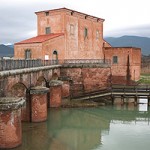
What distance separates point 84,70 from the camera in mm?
27953

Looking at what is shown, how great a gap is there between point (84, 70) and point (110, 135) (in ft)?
38.3

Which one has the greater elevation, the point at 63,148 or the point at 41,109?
the point at 41,109

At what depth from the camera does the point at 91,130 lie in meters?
18.5

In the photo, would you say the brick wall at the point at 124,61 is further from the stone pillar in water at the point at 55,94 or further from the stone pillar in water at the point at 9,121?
the stone pillar in water at the point at 9,121

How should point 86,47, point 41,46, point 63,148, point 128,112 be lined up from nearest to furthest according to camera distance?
point 63,148, point 128,112, point 41,46, point 86,47

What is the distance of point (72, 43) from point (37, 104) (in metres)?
14.8

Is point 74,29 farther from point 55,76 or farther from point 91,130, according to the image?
point 91,130

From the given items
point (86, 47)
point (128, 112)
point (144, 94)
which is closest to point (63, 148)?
point (128, 112)


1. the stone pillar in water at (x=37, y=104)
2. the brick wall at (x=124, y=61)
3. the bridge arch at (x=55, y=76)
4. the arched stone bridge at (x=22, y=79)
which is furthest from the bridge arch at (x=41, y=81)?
the brick wall at (x=124, y=61)

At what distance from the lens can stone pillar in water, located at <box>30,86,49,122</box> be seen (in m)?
18.7

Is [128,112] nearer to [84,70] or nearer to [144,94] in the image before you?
[144,94]

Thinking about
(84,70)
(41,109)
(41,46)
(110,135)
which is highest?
(41,46)

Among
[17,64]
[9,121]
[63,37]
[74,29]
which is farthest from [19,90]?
[74,29]

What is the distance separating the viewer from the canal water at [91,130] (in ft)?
49.0
